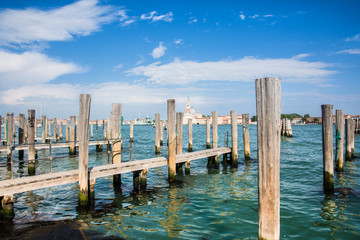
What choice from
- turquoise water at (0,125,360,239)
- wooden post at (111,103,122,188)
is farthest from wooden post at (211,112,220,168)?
wooden post at (111,103,122,188)

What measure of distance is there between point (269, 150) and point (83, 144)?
4919 millimetres

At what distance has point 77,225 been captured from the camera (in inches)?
224

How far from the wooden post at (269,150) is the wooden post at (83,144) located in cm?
470

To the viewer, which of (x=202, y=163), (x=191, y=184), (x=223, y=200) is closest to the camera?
(x=223, y=200)

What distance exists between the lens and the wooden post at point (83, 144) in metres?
6.57

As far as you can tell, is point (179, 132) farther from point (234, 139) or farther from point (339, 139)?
point (339, 139)

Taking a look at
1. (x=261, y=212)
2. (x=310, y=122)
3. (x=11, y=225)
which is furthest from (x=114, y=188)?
(x=310, y=122)

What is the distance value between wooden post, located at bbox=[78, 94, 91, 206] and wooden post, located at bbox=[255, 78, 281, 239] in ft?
15.4

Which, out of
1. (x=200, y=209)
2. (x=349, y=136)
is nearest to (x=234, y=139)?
(x=200, y=209)

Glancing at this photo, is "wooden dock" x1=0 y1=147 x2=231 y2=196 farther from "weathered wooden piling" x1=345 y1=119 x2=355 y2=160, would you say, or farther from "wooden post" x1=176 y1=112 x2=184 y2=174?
"weathered wooden piling" x1=345 y1=119 x2=355 y2=160

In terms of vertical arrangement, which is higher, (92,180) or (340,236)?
(92,180)

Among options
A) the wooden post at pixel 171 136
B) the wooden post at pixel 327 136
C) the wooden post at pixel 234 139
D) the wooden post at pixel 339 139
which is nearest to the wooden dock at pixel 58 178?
the wooden post at pixel 171 136

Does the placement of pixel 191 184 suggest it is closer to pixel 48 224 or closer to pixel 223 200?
pixel 223 200

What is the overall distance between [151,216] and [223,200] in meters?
2.48
